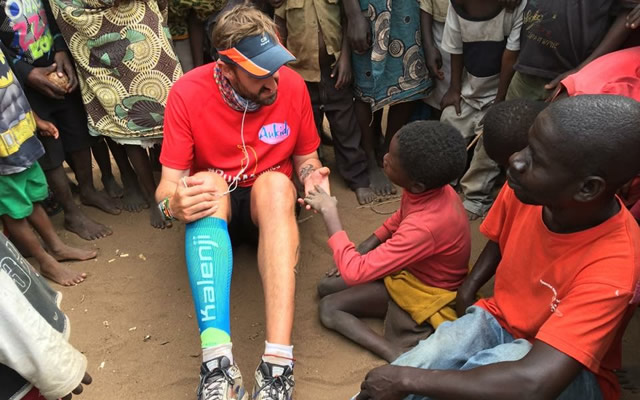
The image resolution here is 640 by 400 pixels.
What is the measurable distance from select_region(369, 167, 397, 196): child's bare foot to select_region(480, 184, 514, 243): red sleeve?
1.54 m

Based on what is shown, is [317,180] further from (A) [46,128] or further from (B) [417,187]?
(A) [46,128]

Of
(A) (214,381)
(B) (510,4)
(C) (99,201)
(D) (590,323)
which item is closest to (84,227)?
(C) (99,201)

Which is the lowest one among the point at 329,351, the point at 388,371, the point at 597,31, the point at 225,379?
the point at 329,351

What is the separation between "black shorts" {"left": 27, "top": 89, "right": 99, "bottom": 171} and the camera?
3.21 metres

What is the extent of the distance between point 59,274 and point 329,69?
6.41 ft

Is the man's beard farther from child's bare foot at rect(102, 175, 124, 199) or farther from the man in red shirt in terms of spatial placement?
child's bare foot at rect(102, 175, 124, 199)

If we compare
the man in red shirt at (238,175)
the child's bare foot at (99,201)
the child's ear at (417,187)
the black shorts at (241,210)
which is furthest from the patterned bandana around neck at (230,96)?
the child's bare foot at (99,201)

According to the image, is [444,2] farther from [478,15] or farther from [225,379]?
[225,379]

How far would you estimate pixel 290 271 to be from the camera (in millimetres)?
2354

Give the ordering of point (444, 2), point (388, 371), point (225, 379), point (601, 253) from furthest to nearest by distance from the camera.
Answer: point (444, 2) < point (225, 379) < point (388, 371) < point (601, 253)

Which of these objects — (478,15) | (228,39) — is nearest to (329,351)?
(228,39)

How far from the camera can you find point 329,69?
3.54m

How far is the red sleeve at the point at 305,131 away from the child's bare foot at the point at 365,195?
34.0 inches

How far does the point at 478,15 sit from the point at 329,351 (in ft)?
6.46
